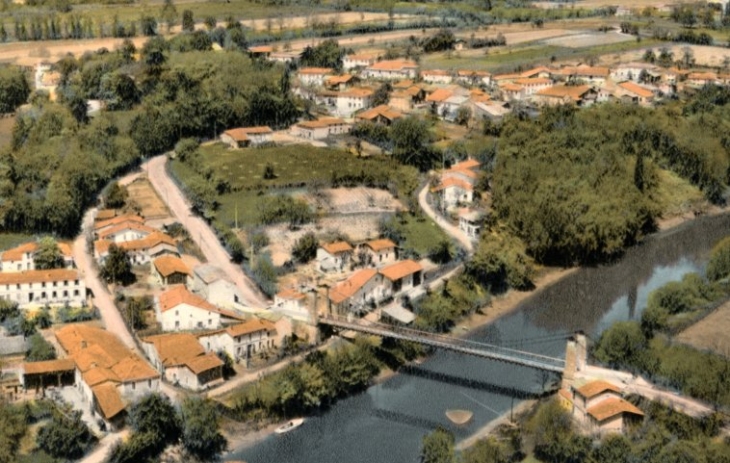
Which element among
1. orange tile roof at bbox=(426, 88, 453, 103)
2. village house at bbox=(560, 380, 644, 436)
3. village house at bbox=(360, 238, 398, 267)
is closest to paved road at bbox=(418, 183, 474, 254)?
village house at bbox=(360, 238, 398, 267)

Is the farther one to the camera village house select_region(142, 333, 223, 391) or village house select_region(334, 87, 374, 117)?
village house select_region(334, 87, 374, 117)

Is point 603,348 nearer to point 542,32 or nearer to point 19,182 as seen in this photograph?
point 19,182

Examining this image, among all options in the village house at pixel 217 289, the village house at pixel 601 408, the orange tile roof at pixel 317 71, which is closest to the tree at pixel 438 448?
the village house at pixel 601 408

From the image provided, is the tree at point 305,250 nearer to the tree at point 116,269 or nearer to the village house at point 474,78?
the tree at point 116,269

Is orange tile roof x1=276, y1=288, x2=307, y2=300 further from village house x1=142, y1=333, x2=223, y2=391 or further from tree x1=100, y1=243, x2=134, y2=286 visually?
tree x1=100, y1=243, x2=134, y2=286

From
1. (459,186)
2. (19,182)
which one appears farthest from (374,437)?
(19,182)
